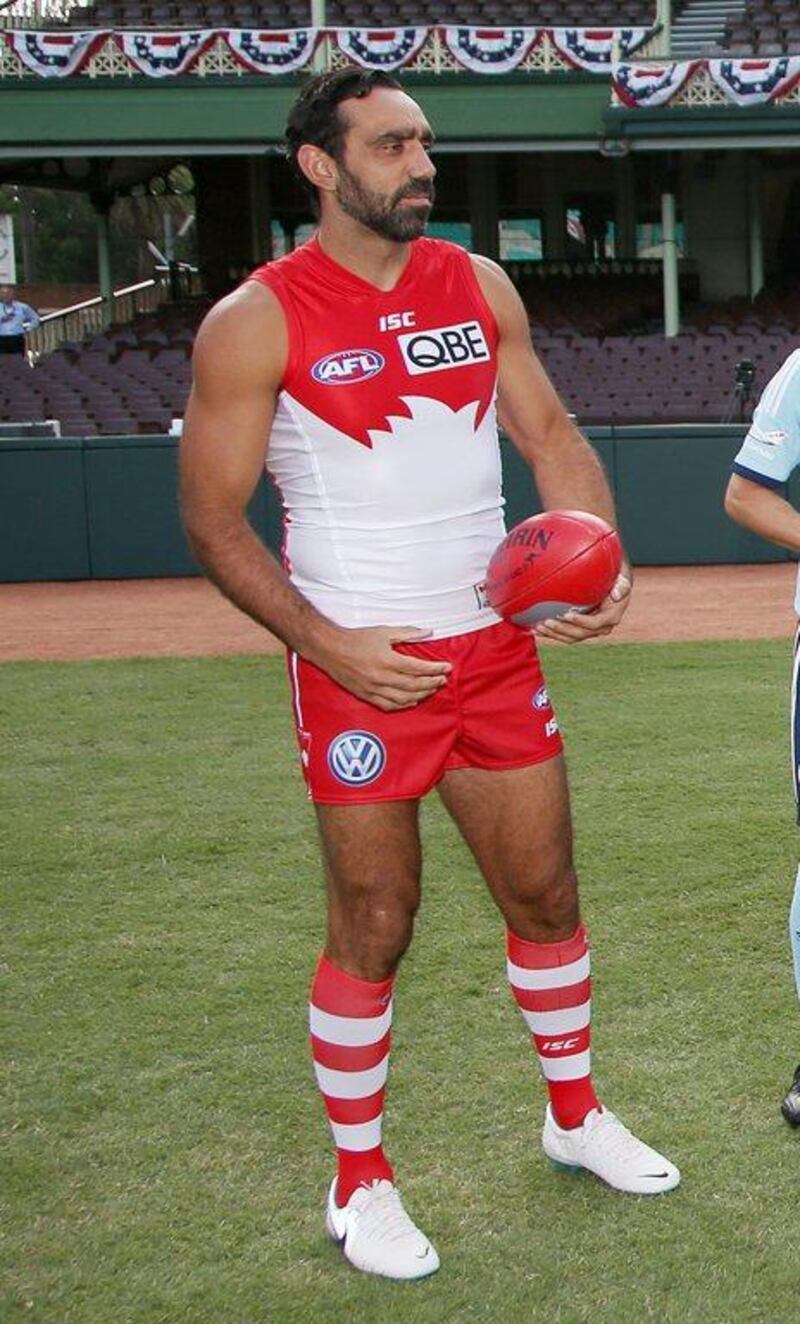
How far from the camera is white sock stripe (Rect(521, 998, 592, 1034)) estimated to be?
11.9ft

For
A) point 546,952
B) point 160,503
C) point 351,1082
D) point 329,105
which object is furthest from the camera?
point 160,503

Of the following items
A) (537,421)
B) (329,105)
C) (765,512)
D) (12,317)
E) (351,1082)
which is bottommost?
(12,317)

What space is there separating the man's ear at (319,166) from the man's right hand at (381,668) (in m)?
0.87

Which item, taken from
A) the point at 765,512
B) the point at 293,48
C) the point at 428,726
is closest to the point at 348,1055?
Answer: the point at 428,726

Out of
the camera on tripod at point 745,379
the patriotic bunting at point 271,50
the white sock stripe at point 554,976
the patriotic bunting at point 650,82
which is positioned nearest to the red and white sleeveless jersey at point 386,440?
the white sock stripe at point 554,976

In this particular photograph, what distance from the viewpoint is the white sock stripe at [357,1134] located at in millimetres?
3504

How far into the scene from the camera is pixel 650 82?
23.4m

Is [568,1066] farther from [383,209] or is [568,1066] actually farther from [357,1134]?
[383,209]

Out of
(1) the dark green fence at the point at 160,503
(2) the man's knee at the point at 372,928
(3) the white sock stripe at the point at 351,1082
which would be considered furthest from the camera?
(1) the dark green fence at the point at 160,503

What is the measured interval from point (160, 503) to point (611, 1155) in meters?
11.4

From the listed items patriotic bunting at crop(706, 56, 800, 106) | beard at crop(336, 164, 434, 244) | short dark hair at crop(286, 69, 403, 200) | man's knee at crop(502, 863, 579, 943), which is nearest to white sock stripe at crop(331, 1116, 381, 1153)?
man's knee at crop(502, 863, 579, 943)

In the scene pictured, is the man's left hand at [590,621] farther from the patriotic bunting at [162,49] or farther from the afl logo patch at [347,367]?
the patriotic bunting at [162,49]

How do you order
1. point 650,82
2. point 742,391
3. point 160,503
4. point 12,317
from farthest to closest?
point 650,82 → point 12,317 → point 742,391 → point 160,503

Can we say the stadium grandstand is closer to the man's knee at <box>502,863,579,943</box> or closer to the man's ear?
the man's knee at <box>502,863,579,943</box>
